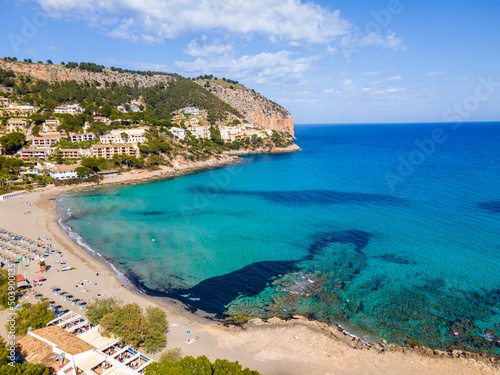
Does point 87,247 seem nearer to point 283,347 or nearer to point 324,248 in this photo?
point 283,347

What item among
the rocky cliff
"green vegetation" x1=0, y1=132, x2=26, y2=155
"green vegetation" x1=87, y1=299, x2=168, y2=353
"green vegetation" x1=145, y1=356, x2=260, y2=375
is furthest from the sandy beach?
the rocky cliff

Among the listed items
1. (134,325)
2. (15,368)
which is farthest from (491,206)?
(15,368)

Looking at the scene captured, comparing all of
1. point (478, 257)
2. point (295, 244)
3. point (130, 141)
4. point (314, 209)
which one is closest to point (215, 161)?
point (130, 141)

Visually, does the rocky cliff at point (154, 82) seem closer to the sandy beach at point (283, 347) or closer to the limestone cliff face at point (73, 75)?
the limestone cliff face at point (73, 75)

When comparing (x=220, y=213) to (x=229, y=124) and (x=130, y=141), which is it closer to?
(x=130, y=141)

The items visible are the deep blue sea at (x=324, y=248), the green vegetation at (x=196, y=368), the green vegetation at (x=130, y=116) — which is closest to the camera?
the green vegetation at (x=196, y=368)

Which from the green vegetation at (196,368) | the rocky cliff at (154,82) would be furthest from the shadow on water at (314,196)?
the rocky cliff at (154,82)
